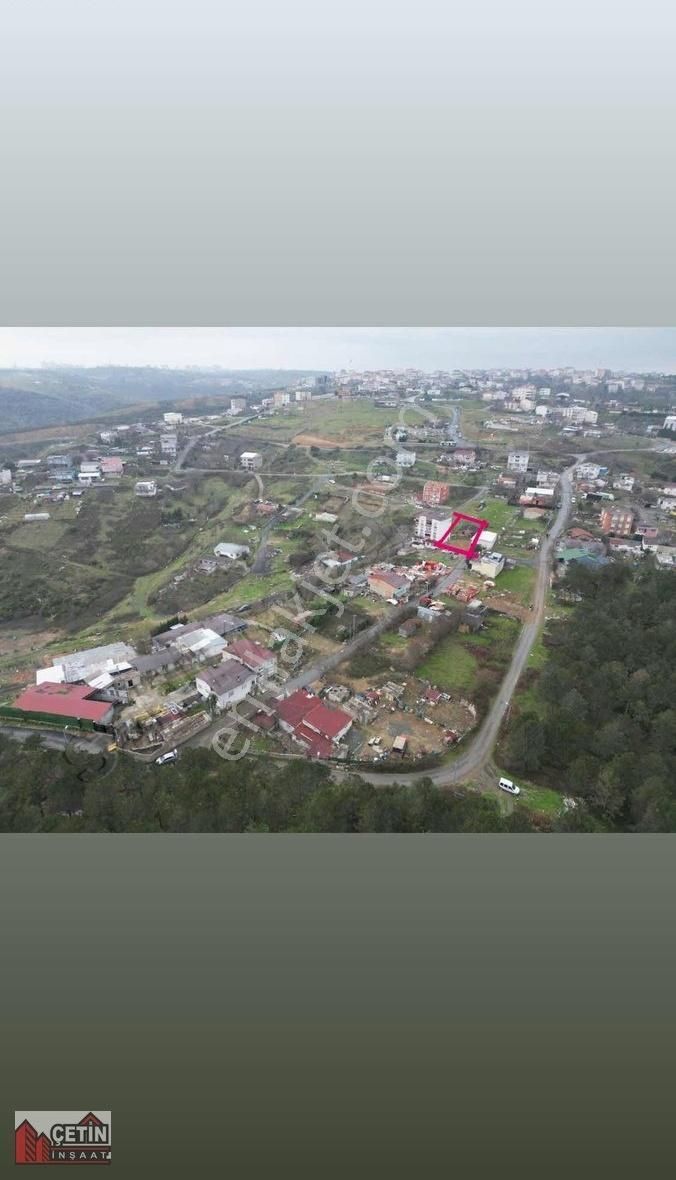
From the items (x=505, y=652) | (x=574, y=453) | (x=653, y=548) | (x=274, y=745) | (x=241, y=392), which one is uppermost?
(x=241, y=392)

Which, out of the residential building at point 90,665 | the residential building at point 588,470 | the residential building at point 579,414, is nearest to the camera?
the residential building at point 90,665

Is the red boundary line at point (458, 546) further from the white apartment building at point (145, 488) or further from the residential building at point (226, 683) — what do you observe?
the white apartment building at point (145, 488)

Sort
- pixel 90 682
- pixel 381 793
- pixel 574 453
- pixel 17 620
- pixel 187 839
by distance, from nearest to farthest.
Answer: pixel 187 839 < pixel 381 793 < pixel 90 682 < pixel 17 620 < pixel 574 453

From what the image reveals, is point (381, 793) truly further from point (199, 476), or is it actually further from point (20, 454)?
point (20, 454)

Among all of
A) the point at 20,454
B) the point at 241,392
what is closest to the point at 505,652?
the point at 241,392

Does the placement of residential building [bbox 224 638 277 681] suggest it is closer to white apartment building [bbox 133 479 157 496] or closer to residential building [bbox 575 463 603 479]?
white apartment building [bbox 133 479 157 496]

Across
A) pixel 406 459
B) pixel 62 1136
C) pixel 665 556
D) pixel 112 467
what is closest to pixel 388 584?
pixel 406 459

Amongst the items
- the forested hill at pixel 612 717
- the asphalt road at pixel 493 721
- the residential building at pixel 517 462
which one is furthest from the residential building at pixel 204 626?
the residential building at pixel 517 462

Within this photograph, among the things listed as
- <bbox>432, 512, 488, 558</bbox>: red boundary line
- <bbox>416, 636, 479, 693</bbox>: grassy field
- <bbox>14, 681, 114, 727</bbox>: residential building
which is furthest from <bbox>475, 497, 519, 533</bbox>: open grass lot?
<bbox>14, 681, 114, 727</bbox>: residential building
